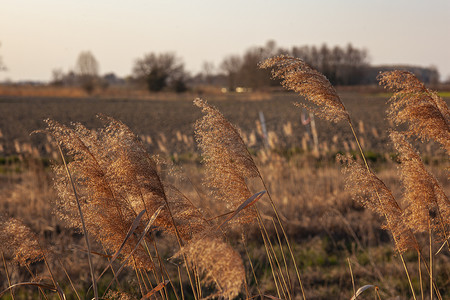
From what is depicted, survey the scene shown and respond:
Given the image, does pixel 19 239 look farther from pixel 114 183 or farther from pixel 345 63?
pixel 345 63

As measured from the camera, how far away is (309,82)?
6.81ft

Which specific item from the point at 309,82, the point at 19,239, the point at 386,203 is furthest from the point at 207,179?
the point at 19,239

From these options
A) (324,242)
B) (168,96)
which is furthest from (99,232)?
(168,96)

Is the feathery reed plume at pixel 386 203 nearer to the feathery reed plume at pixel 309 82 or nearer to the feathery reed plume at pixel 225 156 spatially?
the feathery reed plume at pixel 309 82

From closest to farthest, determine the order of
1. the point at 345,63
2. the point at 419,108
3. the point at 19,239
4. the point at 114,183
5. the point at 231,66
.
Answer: the point at 114,183, the point at 419,108, the point at 19,239, the point at 345,63, the point at 231,66

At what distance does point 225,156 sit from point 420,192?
857 mm

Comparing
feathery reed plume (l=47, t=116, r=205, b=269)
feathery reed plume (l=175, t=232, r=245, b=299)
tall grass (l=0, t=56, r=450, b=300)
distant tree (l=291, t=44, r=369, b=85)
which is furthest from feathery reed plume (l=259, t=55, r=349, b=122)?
distant tree (l=291, t=44, r=369, b=85)

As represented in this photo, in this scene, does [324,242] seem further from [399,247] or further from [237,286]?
[237,286]

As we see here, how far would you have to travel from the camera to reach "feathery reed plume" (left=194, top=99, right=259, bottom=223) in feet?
6.50

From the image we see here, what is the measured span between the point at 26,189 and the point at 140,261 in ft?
22.4

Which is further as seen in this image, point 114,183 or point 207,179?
point 207,179

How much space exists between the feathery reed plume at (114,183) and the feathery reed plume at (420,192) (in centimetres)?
95

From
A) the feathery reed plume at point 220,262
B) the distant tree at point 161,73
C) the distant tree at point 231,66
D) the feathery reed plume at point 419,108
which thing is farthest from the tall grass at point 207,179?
the distant tree at point 161,73

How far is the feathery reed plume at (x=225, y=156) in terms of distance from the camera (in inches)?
78.0
